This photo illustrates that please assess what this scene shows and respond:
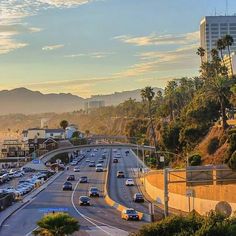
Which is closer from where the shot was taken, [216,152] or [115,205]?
[115,205]

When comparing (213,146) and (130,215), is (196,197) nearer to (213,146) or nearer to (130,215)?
(130,215)

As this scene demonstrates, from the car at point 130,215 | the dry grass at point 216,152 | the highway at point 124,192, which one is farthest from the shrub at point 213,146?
the car at point 130,215

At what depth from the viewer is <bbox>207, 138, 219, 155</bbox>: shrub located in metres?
101

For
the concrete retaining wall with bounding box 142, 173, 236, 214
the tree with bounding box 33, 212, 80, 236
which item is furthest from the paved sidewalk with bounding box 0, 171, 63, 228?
the tree with bounding box 33, 212, 80, 236

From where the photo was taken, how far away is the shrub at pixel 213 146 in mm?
101188

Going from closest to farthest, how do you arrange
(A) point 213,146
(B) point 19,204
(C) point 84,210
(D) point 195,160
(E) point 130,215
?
(E) point 130,215 < (C) point 84,210 < (B) point 19,204 < (D) point 195,160 < (A) point 213,146

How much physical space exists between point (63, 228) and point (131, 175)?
94.0m

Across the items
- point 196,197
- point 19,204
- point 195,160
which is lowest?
point 19,204

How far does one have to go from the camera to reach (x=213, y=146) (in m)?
102

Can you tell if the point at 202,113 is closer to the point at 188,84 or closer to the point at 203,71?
the point at 203,71

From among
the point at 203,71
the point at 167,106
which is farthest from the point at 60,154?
the point at 203,71

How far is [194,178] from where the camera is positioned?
48.4m

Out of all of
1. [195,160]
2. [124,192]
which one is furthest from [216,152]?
[124,192]

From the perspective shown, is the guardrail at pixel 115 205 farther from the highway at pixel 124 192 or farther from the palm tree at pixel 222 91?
the palm tree at pixel 222 91
